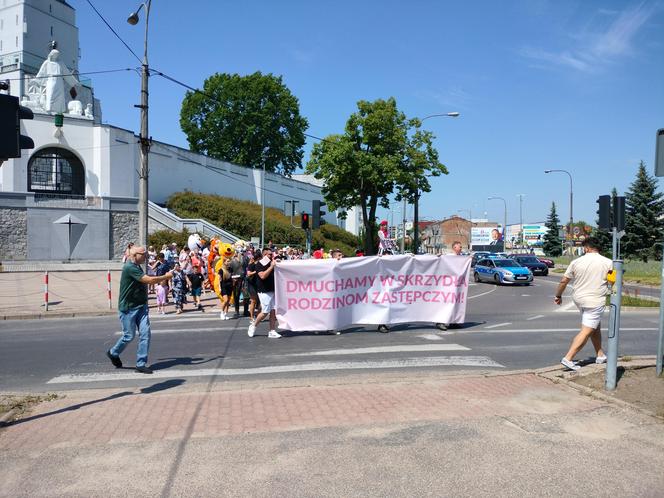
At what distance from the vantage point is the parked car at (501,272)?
27.6 metres

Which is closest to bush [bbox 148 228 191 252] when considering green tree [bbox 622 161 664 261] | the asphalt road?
the asphalt road

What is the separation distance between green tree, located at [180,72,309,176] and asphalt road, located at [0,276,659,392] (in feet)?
168

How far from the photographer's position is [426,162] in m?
39.2

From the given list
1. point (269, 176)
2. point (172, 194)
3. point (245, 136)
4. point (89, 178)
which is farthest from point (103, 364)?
point (245, 136)

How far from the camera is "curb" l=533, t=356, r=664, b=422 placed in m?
6.08

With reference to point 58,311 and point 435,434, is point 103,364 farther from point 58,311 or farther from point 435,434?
point 58,311

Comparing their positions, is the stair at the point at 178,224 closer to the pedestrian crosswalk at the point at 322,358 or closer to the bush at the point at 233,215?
the bush at the point at 233,215

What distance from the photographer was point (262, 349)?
9.84 metres

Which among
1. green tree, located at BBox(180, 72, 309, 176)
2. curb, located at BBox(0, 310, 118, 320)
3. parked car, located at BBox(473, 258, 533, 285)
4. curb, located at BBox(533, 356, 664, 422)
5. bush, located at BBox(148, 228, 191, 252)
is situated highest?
green tree, located at BBox(180, 72, 309, 176)

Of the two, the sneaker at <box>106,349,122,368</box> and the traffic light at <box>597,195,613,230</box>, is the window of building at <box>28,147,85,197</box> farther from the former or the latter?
the traffic light at <box>597,195,613,230</box>

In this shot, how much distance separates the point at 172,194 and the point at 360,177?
15.0 m

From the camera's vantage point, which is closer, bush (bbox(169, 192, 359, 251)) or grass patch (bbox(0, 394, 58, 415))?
grass patch (bbox(0, 394, 58, 415))

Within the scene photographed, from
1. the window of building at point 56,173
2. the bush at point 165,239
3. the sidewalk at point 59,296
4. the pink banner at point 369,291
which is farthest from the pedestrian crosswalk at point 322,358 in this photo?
the window of building at point 56,173

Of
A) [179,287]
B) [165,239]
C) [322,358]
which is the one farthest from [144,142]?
[165,239]
